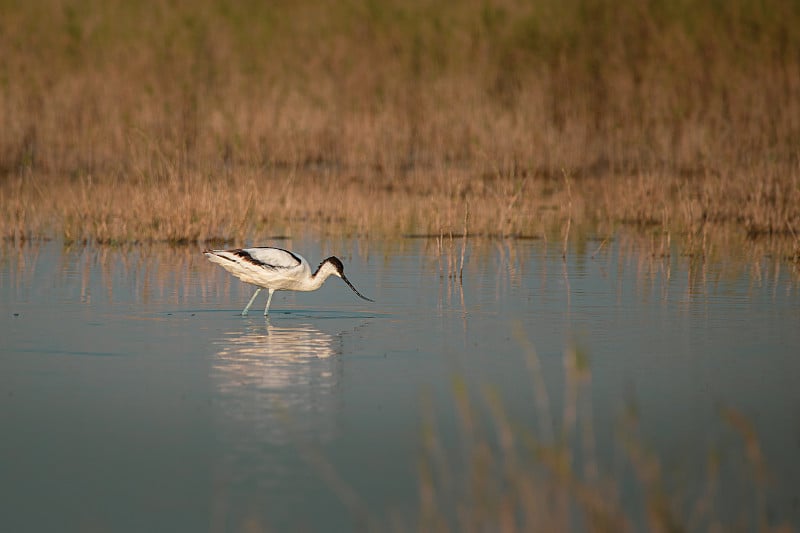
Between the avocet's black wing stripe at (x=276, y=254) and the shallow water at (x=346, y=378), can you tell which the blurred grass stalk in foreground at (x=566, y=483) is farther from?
the avocet's black wing stripe at (x=276, y=254)

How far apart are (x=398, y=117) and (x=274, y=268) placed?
13.2 metres

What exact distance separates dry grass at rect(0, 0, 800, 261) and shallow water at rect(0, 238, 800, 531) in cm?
318

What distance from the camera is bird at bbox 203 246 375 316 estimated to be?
35.0 ft

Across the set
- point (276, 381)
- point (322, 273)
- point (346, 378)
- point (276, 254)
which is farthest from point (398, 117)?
point (276, 381)

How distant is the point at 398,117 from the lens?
23.7m

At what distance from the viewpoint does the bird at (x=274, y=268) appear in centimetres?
1068

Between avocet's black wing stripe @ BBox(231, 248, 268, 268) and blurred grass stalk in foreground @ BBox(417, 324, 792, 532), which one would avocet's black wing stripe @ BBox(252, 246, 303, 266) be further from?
blurred grass stalk in foreground @ BBox(417, 324, 792, 532)

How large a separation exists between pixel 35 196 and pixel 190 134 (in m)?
→ 4.91

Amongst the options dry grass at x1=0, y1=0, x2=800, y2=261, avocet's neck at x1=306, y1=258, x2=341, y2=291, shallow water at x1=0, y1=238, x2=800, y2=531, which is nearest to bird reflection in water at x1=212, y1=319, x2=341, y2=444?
shallow water at x1=0, y1=238, x2=800, y2=531

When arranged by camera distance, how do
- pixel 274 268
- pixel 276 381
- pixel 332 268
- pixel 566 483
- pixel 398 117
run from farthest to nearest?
pixel 398 117 → pixel 332 268 → pixel 274 268 → pixel 276 381 → pixel 566 483

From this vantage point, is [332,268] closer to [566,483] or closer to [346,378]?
[346,378]

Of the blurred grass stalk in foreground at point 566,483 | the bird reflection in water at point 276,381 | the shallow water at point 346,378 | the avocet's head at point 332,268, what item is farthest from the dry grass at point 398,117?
the blurred grass stalk in foreground at point 566,483

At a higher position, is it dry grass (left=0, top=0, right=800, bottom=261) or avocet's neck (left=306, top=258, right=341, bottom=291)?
dry grass (left=0, top=0, right=800, bottom=261)

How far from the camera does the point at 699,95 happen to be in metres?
24.4
